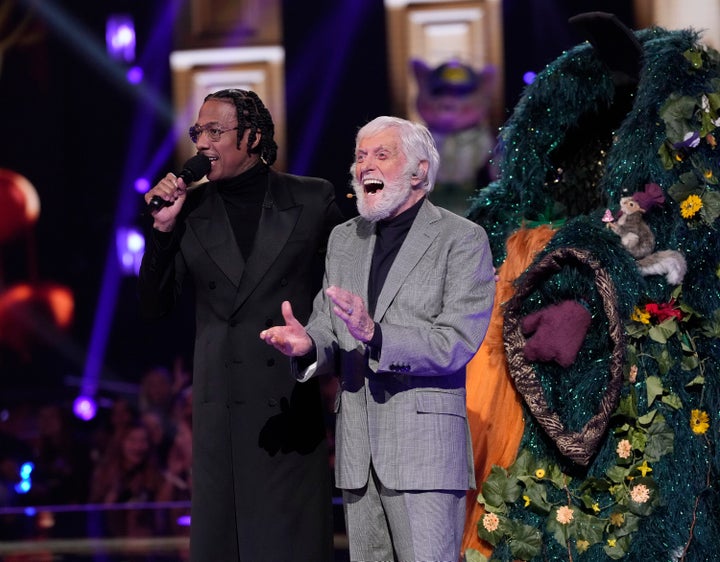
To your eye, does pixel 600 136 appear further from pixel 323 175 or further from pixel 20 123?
pixel 20 123

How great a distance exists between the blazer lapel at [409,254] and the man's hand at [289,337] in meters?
0.19

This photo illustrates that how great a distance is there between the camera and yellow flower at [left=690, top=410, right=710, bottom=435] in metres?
3.22

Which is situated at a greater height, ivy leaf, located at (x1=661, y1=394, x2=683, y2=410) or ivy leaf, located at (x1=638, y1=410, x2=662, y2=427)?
ivy leaf, located at (x1=661, y1=394, x2=683, y2=410)

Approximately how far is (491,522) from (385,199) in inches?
45.3

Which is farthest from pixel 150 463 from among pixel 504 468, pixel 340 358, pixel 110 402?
pixel 340 358

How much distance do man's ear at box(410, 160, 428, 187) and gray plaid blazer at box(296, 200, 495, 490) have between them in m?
0.06

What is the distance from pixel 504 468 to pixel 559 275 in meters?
0.61

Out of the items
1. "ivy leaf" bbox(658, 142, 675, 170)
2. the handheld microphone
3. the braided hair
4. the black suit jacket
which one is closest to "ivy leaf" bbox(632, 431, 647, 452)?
"ivy leaf" bbox(658, 142, 675, 170)

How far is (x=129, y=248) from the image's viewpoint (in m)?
7.11

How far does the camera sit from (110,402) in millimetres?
7082

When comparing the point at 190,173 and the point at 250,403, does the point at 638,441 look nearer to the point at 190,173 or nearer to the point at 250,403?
the point at 250,403

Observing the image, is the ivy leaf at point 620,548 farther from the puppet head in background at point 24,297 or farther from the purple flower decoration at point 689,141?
the puppet head in background at point 24,297

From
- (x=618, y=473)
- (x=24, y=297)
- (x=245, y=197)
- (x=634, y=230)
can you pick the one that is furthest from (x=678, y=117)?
(x=24, y=297)

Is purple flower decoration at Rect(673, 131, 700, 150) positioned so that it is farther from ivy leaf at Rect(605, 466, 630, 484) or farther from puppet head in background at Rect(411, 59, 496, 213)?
puppet head in background at Rect(411, 59, 496, 213)
